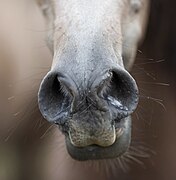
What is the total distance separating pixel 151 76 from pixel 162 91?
0.10 metres

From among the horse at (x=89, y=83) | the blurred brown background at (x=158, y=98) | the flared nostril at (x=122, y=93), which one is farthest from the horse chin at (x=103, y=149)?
the blurred brown background at (x=158, y=98)

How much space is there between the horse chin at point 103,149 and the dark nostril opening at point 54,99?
117 millimetres

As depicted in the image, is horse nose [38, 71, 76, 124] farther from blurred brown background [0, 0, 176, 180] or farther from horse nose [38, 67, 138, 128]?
blurred brown background [0, 0, 176, 180]

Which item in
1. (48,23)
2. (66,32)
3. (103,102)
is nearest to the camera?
(103,102)

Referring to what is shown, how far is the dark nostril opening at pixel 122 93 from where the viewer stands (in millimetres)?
1159

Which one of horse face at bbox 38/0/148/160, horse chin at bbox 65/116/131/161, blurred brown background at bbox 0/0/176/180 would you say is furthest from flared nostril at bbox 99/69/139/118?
blurred brown background at bbox 0/0/176/180

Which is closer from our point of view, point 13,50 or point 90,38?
point 90,38

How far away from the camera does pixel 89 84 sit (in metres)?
1.13

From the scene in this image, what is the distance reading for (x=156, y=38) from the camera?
5.95ft

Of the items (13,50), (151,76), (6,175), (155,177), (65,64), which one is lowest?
(6,175)

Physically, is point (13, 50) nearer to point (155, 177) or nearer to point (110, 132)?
point (155, 177)

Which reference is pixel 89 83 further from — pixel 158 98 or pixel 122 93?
pixel 158 98

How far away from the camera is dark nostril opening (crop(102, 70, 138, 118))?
1159mm

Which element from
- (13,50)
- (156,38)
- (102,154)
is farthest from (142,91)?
(13,50)
